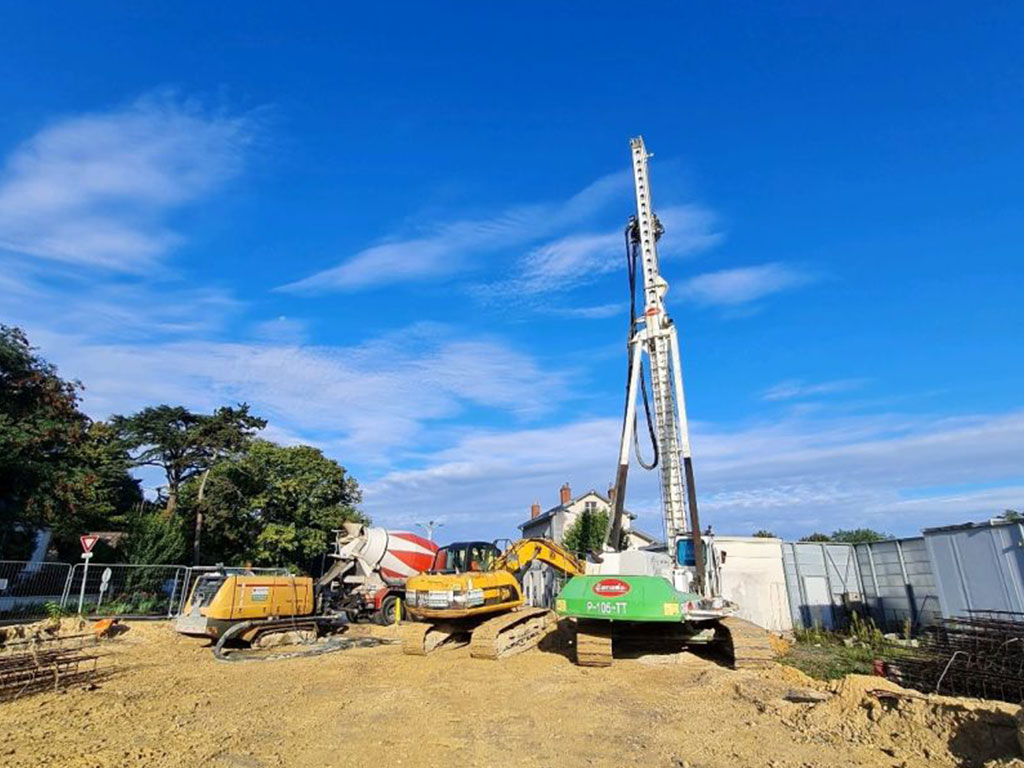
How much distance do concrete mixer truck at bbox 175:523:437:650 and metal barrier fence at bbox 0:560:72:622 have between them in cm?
584

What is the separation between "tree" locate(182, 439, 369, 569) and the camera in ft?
106

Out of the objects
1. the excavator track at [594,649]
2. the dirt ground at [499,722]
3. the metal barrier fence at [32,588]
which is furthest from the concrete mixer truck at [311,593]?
the excavator track at [594,649]

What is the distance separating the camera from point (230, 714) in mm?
8711

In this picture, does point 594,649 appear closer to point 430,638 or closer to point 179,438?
point 430,638

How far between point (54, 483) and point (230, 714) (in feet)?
59.3

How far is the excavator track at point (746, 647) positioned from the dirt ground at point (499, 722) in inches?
13.2

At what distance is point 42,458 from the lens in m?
22.2

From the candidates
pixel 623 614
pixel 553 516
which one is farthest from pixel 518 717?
pixel 553 516

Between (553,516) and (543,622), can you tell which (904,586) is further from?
(553,516)

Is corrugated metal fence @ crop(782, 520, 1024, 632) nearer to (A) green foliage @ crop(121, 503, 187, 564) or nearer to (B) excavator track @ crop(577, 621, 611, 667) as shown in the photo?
(B) excavator track @ crop(577, 621, 611, 667)

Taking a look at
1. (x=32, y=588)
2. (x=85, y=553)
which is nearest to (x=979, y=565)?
(x=85, y=553)

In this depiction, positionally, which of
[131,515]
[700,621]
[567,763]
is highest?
[131,515]

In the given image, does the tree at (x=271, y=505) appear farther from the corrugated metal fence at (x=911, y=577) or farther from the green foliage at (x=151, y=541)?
the corrugated metal fence at (x=911, y=577)

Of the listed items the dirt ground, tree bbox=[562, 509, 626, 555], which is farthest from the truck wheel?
tree bbox=[562, 509, 626, 555]
